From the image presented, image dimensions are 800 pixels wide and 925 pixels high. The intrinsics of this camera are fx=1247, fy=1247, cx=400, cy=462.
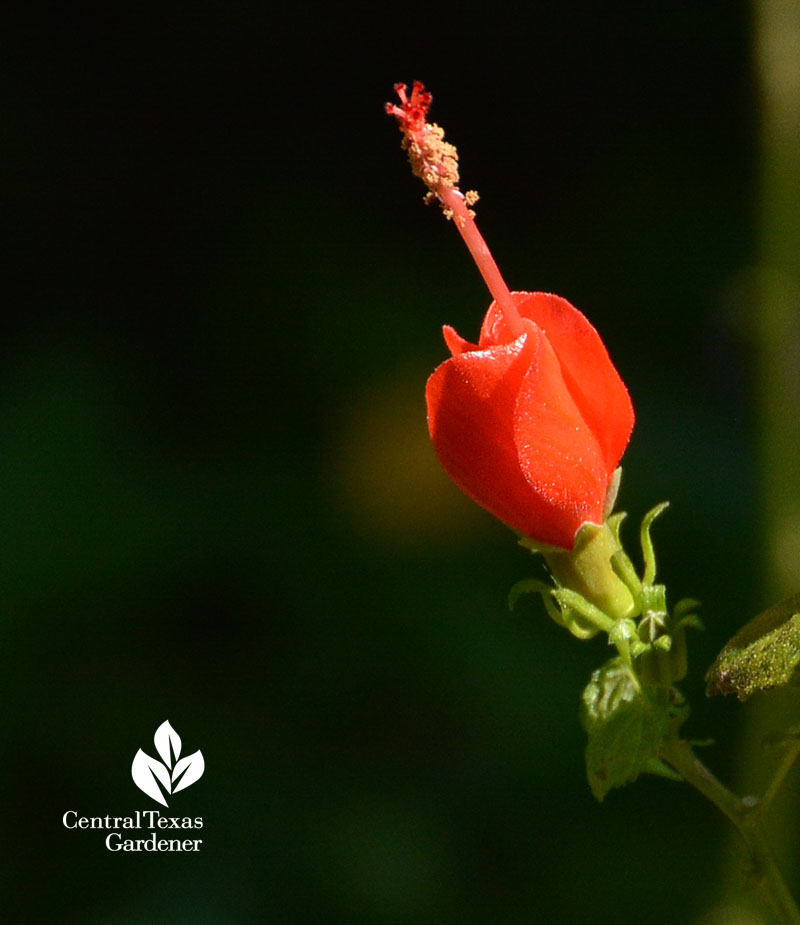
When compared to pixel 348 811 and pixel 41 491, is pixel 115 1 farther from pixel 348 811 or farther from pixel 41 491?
pixel 348 811

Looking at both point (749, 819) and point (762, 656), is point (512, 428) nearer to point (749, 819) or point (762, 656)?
point (762, 656)

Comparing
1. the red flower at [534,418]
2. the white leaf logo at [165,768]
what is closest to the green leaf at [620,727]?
the red flower at [534,418]

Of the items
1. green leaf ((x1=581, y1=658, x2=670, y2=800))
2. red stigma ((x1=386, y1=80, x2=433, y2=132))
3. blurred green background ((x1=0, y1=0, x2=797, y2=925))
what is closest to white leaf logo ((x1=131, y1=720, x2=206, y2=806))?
blurred green background ((x1=0, y1=0, x2=797, y2=925))

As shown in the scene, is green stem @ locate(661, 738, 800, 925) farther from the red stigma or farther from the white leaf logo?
the white leaf logo

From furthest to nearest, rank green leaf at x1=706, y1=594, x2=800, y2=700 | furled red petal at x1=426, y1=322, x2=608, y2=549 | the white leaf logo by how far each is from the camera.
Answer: the white leaf logo → furled red petal at x1=426, y1=322, x2=608, y2=549 → green leaf at x1=706, y1=594, x2=800, y2=700

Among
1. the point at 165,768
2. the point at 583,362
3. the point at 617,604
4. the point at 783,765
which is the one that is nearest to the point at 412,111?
the point at 583,362

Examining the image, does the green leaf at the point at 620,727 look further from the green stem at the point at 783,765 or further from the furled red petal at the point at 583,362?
the furled red petal at the point at 583,362

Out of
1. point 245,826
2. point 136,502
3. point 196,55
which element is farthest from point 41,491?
point 196,55
